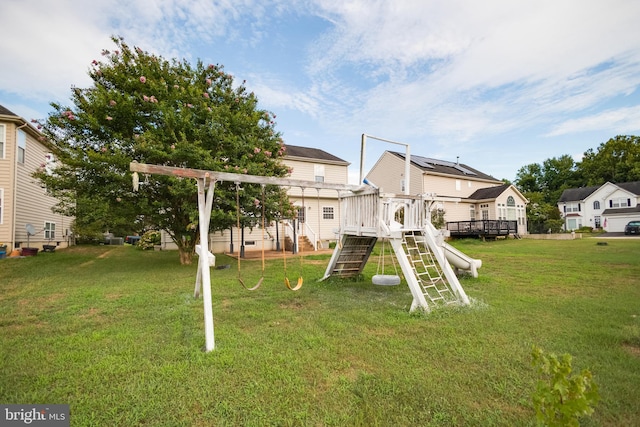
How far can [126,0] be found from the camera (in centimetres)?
948

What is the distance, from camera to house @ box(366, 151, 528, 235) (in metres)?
25.4

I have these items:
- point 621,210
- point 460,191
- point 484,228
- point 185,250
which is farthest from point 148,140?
point 621,210

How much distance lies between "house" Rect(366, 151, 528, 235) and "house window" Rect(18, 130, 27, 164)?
76.5 feet

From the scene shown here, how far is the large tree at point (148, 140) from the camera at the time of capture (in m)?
10.2

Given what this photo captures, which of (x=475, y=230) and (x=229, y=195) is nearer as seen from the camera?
(x=229, y=195)

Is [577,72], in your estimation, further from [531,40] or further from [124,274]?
[124,274]

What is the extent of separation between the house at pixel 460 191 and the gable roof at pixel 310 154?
19.7ft

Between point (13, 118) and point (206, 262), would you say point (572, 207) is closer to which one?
point (206, 262)

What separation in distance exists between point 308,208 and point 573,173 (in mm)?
56852

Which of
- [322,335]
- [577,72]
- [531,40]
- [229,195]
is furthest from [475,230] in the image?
[322,335]

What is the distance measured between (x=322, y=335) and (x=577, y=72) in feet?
57.5

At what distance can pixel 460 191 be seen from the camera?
28953 millimetres

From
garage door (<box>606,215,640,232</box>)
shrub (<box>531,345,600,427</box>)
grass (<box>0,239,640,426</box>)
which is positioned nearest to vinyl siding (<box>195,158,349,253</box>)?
grass (<box>0,239,640,426</box>)

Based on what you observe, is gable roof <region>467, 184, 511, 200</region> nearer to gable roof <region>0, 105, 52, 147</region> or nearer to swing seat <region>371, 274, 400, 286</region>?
swing seat <region>371, 274, 400, 286</region>
